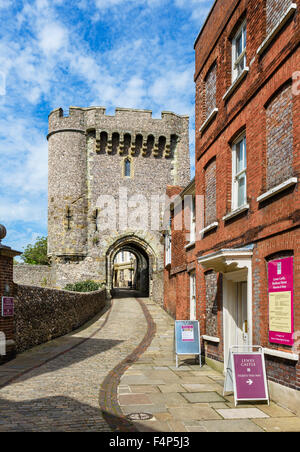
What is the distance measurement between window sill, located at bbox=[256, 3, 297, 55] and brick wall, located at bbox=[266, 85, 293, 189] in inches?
41.9

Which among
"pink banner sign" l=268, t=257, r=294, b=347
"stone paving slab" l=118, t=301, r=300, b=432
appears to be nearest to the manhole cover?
"stone paving slab" l=118, t=301, r=300, b=432

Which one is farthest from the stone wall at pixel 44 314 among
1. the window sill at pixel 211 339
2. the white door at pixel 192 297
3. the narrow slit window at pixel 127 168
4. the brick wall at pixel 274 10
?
the narrow slit window at pixel 127 168

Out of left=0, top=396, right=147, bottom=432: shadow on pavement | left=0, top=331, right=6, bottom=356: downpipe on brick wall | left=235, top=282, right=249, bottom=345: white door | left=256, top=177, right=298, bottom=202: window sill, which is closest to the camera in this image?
left=0, top=396, right=147, bottom=432: shadow on pavement

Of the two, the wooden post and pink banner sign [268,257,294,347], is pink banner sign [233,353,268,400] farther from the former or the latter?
the wooden post

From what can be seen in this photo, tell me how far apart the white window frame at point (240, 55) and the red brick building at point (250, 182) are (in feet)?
0.08

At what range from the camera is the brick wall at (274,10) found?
296 inches

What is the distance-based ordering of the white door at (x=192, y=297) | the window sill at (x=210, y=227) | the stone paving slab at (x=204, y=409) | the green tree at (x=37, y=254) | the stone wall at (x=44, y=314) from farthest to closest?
1. the green tree at (x=37, y=254)
2. the white door at (x=192, y=297)
3. the stone wall at (x=44, y=314)
4. the window sill at (x=210, y=227)
5. the stone paving slab at (x=204, y=409)

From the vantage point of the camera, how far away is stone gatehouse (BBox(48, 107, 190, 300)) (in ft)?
104

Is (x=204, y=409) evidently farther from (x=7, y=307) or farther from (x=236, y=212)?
(x=7, y=307)

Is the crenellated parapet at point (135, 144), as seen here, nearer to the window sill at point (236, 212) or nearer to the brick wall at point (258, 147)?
the brick wall at point (258, 147)

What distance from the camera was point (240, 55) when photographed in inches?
389

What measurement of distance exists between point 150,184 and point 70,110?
8127 millimetres

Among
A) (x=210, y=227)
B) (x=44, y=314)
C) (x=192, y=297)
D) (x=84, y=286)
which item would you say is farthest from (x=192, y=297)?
(x=84, y=286)

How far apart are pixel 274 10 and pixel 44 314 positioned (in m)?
11.1
